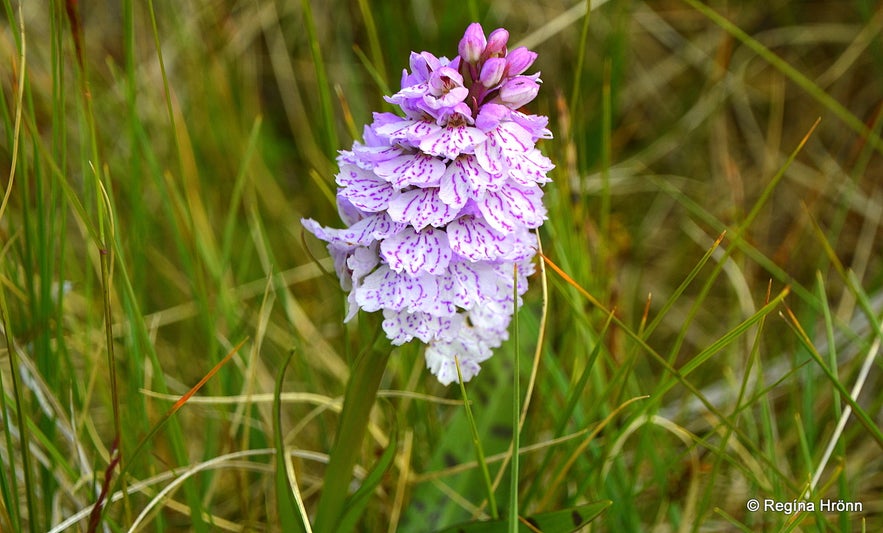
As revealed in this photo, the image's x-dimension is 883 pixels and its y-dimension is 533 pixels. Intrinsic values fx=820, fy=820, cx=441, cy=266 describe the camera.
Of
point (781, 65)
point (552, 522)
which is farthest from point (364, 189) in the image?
point (781, 65)

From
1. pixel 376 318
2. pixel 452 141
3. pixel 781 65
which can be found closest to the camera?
pixel 452 141

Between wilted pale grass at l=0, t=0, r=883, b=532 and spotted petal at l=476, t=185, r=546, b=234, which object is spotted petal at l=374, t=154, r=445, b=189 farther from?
wilted pale grass at l=0, t=0, r=883, b=532

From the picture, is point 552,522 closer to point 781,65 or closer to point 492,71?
point 492,71

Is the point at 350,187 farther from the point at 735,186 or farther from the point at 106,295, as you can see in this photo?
the point at 735,186

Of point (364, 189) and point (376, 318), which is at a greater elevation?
point (364, 189)

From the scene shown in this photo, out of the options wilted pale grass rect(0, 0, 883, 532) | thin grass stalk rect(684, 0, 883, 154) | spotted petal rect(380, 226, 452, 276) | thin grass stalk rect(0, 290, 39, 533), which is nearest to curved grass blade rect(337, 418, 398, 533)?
wilted pale grass rect(0, 0, 883, 532)

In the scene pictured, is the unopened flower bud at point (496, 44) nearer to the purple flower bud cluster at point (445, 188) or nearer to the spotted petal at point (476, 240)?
the purple flower bud cluster at point (445, 188)

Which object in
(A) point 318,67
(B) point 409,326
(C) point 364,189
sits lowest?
(B) point 409,326

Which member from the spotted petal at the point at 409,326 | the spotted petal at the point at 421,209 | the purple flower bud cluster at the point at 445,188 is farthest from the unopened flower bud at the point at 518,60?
the spotted petal at the point at 409,326
